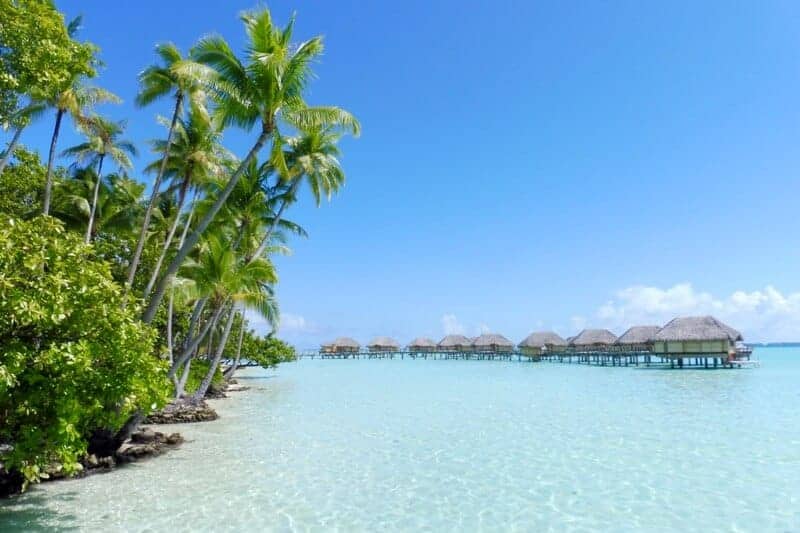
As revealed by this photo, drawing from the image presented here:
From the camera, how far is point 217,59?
28.5ft

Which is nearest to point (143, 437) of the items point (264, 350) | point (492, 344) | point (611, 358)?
point (264, 350)

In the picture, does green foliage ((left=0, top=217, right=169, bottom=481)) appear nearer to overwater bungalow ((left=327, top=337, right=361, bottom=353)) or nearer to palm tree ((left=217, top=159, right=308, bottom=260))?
palm tree ((left=217, top=159, right=308, bottom=260))

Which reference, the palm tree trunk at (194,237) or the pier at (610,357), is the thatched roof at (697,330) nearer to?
the pier at (610,357)

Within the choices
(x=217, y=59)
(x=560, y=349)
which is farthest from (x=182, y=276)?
(x=560, y=349)

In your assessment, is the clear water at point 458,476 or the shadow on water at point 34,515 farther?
the clear water at point 458,476

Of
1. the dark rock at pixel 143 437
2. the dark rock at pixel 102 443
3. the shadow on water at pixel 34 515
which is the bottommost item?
the shadow on water at pixel 34 515

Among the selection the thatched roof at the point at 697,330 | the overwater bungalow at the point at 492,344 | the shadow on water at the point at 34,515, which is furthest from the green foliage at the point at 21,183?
the overwater bungalow at the point at 492,344

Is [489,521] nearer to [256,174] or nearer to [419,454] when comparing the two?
[419,454]

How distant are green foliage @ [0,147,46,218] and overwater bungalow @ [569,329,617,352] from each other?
131 feet

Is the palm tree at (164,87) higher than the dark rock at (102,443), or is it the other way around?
the palm tree at (164,87)

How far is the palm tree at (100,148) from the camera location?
476 inches

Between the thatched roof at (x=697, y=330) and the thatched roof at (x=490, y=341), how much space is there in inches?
728

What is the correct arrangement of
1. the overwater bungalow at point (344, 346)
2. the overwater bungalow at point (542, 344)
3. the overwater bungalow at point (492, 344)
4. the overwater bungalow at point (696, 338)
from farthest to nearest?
the overwater bungalow at point (344, 346) → the overwater bungalow at point (492, 344) → the overwater bungalow at point (542, 344) → the overwater bungalow at point (696, 338)

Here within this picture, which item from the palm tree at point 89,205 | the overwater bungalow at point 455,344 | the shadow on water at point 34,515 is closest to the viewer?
the shadow on water at point 34,515
